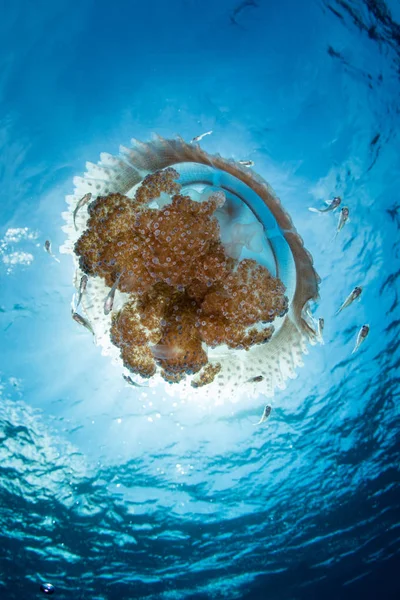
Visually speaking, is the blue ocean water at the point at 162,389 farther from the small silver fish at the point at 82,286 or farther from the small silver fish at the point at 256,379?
the small silver fish at the point at 256,379

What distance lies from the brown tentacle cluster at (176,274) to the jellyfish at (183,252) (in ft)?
0.04

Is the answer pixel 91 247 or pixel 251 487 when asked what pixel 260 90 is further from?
pixel 251 487

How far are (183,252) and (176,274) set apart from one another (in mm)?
256

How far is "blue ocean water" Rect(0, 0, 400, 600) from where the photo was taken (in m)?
6.19

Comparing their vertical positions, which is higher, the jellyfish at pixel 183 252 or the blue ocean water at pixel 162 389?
the blue ocean water at pixel 162 389

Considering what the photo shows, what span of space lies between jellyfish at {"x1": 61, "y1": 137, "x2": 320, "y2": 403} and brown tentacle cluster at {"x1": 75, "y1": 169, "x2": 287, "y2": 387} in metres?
0.01

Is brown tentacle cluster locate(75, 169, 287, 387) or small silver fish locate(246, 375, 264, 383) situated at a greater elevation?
brown tentacle cluster locate(75, 169, 287, 387)

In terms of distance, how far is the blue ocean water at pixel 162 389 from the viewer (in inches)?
244

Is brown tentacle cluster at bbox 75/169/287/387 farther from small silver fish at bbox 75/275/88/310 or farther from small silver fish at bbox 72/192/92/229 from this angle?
small silver fish at bbox 75/275/88/310

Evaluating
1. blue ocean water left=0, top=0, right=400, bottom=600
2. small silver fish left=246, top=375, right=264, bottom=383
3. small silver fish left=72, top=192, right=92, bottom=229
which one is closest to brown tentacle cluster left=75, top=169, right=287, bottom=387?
small silver fish left=72, top=192, right=92, bottom=229

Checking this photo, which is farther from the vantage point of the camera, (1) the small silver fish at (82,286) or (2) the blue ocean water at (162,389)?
(2) the blue ocean water at (162,389)

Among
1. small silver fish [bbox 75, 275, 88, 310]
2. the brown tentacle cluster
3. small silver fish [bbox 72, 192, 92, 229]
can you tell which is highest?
small silver fish [bbox 72, 192, 92, 229]

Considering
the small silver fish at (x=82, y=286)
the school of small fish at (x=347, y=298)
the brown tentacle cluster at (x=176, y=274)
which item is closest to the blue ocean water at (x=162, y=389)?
the school of small fish at (x=347, y=298)

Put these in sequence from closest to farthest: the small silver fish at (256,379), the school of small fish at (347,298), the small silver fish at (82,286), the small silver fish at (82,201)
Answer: the small silver fish at (82,201) → the small silver fish at (82,286) → the small silver fish at (256,379) → the school of small fish at (347,298)
